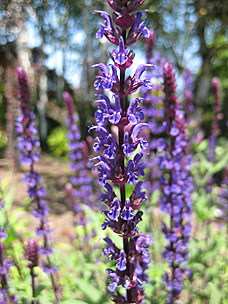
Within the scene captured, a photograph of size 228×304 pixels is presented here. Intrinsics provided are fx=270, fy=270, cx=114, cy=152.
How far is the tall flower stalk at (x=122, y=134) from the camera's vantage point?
1.33m

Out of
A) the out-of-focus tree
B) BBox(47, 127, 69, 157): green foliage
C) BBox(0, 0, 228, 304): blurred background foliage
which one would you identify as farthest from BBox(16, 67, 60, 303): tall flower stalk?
BBox(47, 127, 69, 157): green foliage

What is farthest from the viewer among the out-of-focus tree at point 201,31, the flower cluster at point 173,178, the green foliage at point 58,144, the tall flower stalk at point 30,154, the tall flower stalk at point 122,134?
the green foliage at point 58,144

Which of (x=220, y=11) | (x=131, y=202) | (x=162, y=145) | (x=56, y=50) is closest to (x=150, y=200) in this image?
(x=162, y=145)

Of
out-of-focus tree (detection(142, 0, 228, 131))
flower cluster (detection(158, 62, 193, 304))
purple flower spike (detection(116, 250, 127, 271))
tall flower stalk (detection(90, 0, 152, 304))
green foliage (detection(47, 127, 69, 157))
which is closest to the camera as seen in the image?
tall flower stalk (detection(90, 0, 152, 304))

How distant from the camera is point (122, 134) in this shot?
4.71 ft

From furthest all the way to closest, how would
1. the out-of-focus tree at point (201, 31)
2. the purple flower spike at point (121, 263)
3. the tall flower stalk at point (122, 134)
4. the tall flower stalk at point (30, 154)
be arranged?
the out-of-focus tree at point (201, 31)
the tall flower stalk at point (30, 154)
the purple flower spike at point (121, 263)
the tall flower stalk at point (122, 134)

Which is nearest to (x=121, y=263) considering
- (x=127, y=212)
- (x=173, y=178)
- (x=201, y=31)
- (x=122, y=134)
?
(x=127, y=212)

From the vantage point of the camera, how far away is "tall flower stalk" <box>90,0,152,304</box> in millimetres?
1332

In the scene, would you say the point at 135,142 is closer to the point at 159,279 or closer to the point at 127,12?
the point at 127,12

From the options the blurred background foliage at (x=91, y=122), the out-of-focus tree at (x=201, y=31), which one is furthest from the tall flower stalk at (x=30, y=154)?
the out-of-focus tree at (x=201, y=31)

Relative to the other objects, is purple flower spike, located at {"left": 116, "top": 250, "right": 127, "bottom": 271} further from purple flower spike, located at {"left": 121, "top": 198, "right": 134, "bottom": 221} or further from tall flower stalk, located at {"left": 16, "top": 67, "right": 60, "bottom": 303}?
tall flower stalk, located at {"left": 16, "top": 67, "right": 60, "bottom": 303}

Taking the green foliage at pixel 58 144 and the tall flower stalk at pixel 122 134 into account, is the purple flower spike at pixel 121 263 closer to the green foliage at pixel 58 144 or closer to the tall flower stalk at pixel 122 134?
the tall flower stalk at pixel 122 134

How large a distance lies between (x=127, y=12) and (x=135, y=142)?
0.63 metres

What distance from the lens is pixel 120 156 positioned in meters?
1.44
